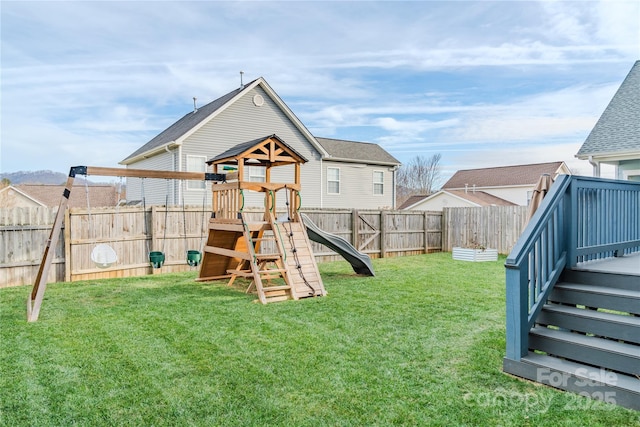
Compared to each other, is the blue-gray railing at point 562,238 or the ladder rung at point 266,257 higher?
the blue-gray railing at point 562,238

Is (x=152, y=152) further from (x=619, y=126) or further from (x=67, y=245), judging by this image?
(x=619, y=126)

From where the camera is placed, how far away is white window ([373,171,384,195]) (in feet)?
61.2

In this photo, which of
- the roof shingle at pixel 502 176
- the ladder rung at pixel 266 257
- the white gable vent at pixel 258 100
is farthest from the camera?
the roof shingle at pixel 502 176

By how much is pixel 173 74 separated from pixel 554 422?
1457 centimetres

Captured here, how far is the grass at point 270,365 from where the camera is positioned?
2756 mm

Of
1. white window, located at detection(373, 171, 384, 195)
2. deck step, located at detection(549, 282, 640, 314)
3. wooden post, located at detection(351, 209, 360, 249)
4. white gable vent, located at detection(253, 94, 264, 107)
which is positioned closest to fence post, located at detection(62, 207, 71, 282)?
wooden post, located at detection(351, 209, 360, 249)

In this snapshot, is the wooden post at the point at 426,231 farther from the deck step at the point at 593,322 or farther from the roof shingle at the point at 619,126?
the deck step at the point at 593,322

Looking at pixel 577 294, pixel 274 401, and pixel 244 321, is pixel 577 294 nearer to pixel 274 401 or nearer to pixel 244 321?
pixel 274 401

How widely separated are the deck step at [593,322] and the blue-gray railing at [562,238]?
0.51 ft

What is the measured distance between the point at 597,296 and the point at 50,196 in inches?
1257

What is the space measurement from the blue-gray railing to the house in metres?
20.9

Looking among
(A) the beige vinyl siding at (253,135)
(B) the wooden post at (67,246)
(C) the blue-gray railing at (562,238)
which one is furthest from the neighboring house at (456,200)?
(B) the wooden post at (67,246)

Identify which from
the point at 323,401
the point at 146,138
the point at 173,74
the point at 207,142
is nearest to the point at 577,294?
the point at 323,401

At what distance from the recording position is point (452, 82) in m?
18.2
